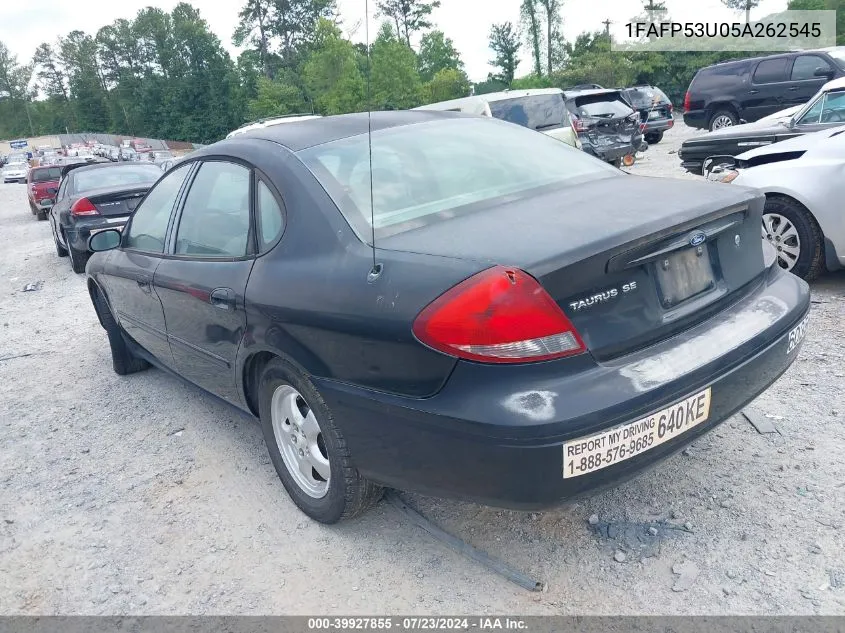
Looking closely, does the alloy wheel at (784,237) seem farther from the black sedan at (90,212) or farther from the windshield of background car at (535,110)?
the black sedan at (90,212)

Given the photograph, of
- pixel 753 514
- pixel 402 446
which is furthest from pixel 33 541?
pixel 753 514

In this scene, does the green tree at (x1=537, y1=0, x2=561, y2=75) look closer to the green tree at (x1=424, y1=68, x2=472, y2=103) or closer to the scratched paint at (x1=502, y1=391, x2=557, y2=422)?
the green tree at (x1=424, y1=68, x2=472, y2=103)

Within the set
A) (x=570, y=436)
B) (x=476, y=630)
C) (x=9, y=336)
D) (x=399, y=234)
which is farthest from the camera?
(x=9, y=336)

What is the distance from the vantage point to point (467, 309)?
2166 millimetres

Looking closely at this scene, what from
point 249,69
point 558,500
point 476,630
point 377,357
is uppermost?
point 249,69

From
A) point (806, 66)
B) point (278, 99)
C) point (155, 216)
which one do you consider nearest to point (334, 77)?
point (806, 66)

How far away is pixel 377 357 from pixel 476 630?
956 mm

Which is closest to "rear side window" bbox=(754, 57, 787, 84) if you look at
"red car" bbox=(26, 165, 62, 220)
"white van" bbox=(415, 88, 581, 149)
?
"white van" bbox=(415, 88, 581, 149)

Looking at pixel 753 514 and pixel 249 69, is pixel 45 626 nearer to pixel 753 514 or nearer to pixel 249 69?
pixel 753 514

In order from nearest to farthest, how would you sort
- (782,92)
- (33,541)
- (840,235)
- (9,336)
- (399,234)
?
(399,234) < (33,541) < (840,235) < (9,336) < (782,92)

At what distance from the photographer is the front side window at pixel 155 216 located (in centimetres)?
394

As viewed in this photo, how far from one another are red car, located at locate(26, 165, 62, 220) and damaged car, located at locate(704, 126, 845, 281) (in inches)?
723

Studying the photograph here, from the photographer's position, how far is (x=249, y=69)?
7538 centimetres

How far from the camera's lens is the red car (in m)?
19.4
